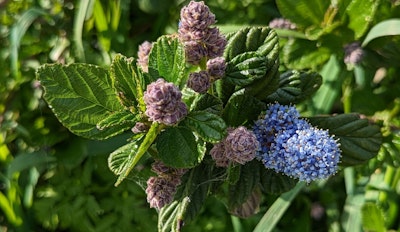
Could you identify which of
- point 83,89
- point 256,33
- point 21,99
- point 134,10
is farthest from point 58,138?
point 256,33

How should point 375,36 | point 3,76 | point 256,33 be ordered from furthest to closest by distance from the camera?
point 3,76 < point 375,36 < point 256,33

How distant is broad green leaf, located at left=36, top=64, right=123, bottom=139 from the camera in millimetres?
1253

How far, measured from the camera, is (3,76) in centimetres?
230

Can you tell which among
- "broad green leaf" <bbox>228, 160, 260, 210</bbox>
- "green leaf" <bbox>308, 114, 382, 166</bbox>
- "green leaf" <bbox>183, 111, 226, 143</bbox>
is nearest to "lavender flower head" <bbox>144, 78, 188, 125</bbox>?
"green leaf" <bbox>183, 111, 226, 143</bbox>

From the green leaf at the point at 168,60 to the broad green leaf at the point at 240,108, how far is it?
0.53ft

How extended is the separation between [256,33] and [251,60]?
0.12 m

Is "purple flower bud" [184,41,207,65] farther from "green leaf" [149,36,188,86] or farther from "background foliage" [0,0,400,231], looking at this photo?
"background foliage" [0,0,400,231]

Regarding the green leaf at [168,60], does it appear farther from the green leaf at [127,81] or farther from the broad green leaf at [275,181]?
the broad green leaf at [275,181]

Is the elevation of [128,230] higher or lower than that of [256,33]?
lower

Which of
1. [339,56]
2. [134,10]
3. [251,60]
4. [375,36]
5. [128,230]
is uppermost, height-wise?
[251,60]

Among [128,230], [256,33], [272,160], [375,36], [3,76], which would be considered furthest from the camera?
[3,76]

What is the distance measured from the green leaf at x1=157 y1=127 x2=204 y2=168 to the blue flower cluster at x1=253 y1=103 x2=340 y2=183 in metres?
0.14

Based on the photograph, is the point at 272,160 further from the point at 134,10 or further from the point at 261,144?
the point at 134,10

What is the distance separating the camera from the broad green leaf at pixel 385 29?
1705 millimetres
